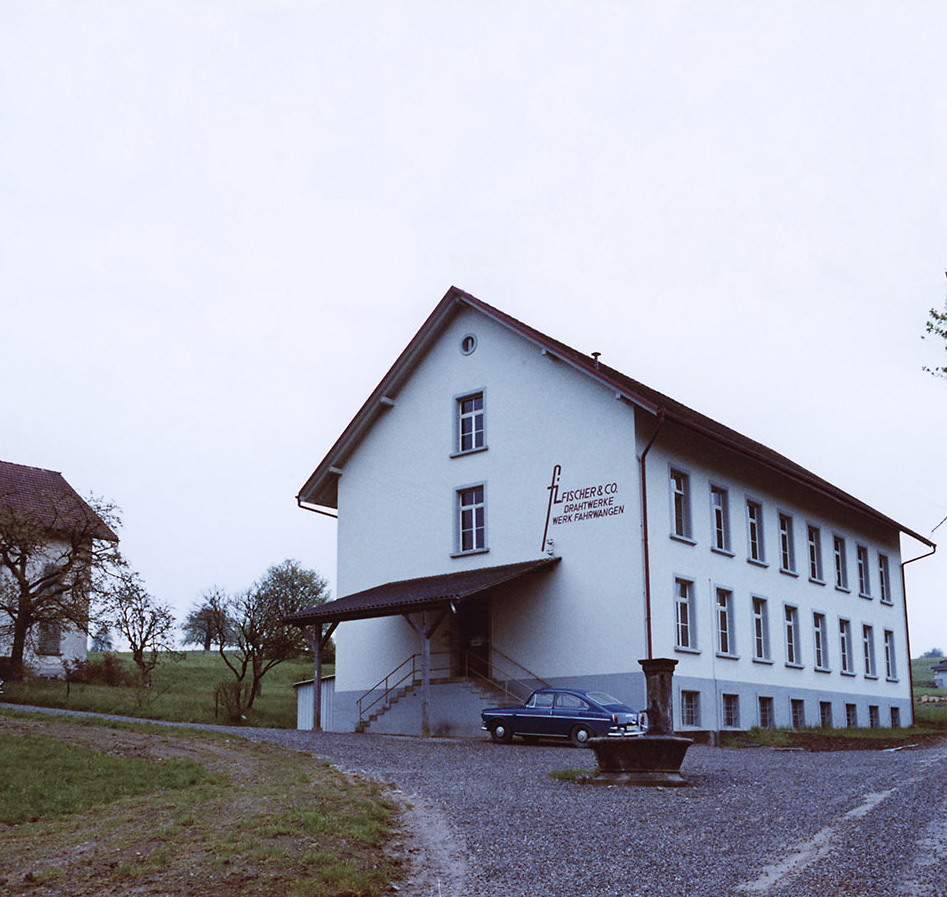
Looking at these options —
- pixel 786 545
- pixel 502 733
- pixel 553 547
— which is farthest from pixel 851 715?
pixel 502 733

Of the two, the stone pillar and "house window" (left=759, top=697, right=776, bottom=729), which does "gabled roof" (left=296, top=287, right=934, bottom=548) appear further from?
the stone pillar

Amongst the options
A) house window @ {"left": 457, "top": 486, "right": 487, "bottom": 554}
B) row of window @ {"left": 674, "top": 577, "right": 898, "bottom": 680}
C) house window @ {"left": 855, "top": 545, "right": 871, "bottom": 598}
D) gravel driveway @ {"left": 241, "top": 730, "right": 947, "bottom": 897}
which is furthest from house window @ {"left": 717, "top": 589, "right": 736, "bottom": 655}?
house window @ {"left": 855, "top": 545, "right": 871, "bottom": 598}

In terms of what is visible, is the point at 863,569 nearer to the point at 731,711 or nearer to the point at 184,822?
the point at 731,711

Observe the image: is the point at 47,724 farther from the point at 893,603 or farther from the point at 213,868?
the point at 893,603

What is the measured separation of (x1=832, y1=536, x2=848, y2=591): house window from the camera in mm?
37812

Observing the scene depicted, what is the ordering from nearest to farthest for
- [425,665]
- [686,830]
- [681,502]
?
1. [686,830]
2. [425,665]
3. [681,502]

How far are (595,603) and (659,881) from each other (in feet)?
60.9

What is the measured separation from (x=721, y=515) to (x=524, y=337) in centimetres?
714

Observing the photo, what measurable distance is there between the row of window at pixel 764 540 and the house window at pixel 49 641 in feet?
74.0

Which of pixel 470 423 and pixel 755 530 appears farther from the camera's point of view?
pixel 755 530

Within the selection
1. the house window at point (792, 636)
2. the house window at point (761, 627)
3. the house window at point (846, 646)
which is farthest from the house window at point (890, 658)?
the house window at point (761, 627)

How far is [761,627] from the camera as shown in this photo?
32.1m

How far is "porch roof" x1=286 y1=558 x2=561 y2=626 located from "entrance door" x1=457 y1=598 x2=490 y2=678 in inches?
42.9

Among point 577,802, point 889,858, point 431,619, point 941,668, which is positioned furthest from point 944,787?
point 941,668
